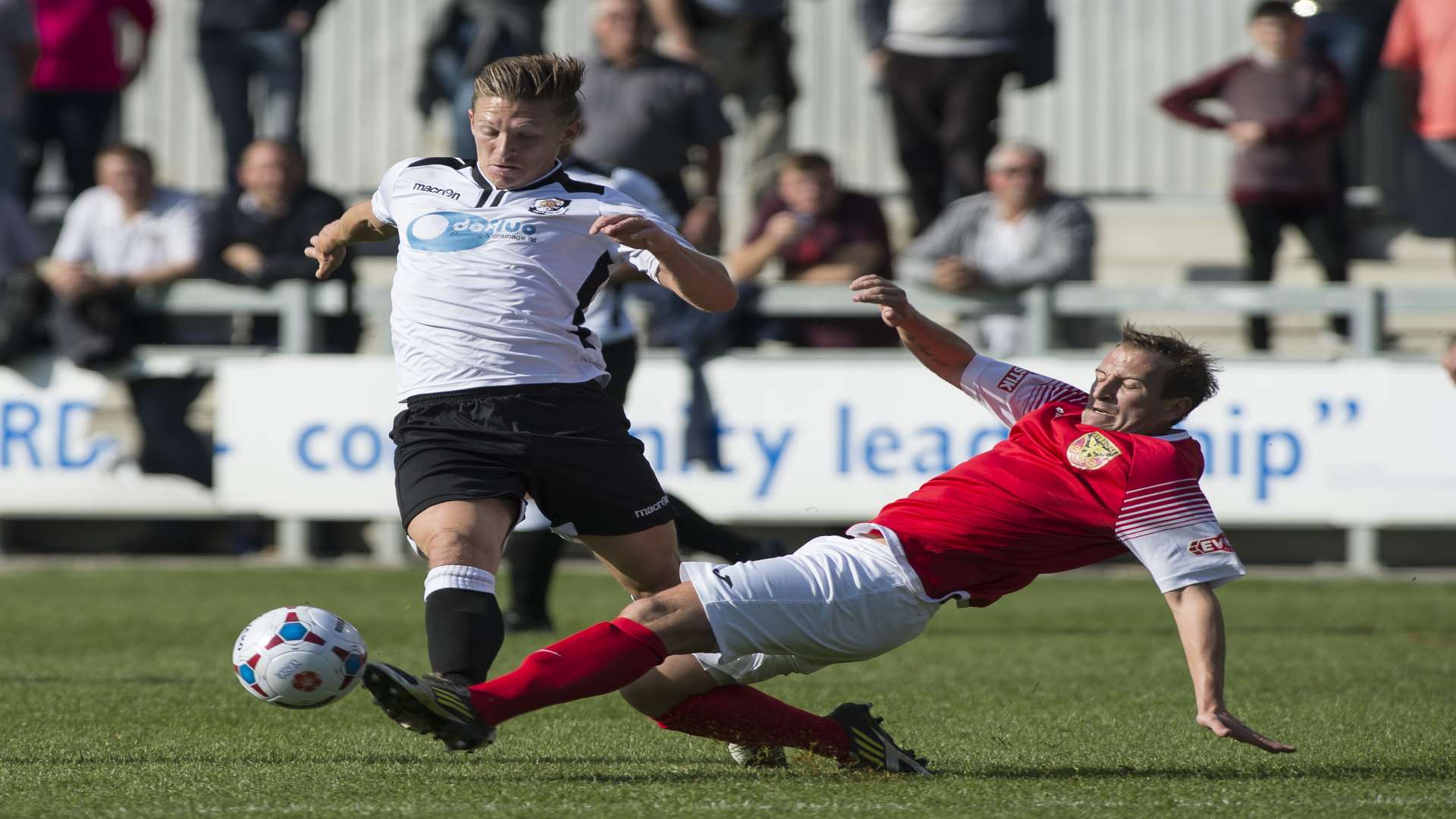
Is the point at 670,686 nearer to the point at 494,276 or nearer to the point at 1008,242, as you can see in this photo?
the point at 494,276

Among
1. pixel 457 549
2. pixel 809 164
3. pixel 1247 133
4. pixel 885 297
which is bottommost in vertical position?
pixel 457 549

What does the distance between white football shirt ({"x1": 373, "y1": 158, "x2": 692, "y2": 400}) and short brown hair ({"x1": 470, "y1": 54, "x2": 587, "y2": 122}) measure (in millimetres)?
230

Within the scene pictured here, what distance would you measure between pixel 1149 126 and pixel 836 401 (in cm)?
554

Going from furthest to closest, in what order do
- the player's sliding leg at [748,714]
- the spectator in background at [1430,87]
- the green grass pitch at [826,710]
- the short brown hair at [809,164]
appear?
Answer: the spectator in background at [1430,87], the short brown hair at [809,164], the player's sliding leg at [748,714], the green grass pitch at [826,710]

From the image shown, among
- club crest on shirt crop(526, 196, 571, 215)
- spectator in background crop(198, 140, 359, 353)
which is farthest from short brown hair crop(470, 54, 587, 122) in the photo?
spectator in background crop(198, 140, 359, 353)

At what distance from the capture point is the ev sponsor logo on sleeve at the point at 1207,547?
15.3 ft

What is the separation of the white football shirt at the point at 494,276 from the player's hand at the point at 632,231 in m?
0.23

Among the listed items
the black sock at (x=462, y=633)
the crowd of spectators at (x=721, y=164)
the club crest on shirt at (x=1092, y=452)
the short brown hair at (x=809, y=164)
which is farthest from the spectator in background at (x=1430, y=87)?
the black sock at (x=462, y=633)

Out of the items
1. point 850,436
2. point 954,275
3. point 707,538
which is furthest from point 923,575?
point 954,275

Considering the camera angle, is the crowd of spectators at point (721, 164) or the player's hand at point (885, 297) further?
the crowd of spectators at point (721, 164)

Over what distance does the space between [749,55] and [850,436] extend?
2980 millimetres

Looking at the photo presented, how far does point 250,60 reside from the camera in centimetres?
1240

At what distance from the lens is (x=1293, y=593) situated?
9.89m

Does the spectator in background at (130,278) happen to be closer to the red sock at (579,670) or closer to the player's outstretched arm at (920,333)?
the player's outstretched arm at (920,333)
